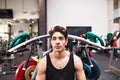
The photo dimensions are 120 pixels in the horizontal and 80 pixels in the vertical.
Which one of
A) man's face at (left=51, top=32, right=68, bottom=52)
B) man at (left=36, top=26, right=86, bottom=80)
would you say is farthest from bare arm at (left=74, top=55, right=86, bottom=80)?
man's face at (left=51, top=32, right=68, bottom=52)

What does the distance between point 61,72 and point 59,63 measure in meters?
0.07

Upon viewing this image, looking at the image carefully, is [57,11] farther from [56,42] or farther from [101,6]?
[56,42]

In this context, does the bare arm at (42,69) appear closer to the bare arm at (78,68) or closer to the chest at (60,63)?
the chest at (60,63)

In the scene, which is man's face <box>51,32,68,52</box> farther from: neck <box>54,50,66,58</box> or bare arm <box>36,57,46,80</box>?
bare arm <box>36,57,46,80</box>

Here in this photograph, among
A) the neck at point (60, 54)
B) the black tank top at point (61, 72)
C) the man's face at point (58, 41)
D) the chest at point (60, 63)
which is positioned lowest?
the black tank top at point (61, 72)

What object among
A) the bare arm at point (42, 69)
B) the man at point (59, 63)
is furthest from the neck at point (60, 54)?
the bare arm at point (42, 69)

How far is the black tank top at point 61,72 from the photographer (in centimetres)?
154

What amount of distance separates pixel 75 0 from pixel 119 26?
235 centimetres

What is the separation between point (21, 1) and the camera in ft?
34.4

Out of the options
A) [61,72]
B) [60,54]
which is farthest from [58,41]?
[61,72]

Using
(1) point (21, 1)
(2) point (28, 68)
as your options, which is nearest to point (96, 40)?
(2) point (28, 68)

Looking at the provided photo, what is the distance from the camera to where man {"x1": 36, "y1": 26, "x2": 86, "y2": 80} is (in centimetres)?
154

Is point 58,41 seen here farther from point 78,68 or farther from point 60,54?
point 78,68

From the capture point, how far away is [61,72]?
60.7 inches
